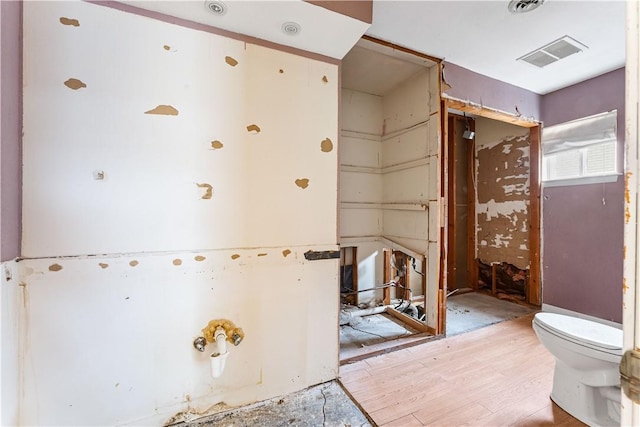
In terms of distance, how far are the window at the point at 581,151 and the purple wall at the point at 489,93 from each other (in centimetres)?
33

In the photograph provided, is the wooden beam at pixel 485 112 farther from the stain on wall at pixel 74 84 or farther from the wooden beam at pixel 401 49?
the stain on wall at pixel 74 84

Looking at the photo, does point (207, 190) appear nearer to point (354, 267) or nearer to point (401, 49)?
point (401, 49)

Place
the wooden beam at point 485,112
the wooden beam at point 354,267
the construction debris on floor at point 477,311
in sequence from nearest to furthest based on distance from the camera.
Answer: the wooden beam at point 485,112, the construction debris on floor at point 477,311, the wooden beam at point 354,267

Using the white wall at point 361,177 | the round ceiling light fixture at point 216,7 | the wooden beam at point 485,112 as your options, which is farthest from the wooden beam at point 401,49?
the round ceiling light fixture at point 216,7

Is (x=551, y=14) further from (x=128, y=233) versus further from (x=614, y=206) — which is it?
(x=128, y=233)

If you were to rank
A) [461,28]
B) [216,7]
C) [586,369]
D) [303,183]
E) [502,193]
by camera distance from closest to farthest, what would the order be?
[216,7] → [586,369] → [303,183] → [461,28] → [502,193]

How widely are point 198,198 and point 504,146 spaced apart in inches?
147

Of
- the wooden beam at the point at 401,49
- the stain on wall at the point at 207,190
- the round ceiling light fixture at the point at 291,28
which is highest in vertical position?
the wooden beam at the point at 401,49

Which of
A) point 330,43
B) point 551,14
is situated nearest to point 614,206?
point 551,14

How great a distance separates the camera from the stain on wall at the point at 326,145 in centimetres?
169

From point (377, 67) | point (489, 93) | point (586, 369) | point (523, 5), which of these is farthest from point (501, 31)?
point (586, 369)

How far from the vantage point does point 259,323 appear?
4.99 feet

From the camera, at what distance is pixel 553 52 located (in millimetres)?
2178

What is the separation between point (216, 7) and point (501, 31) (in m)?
1.99
